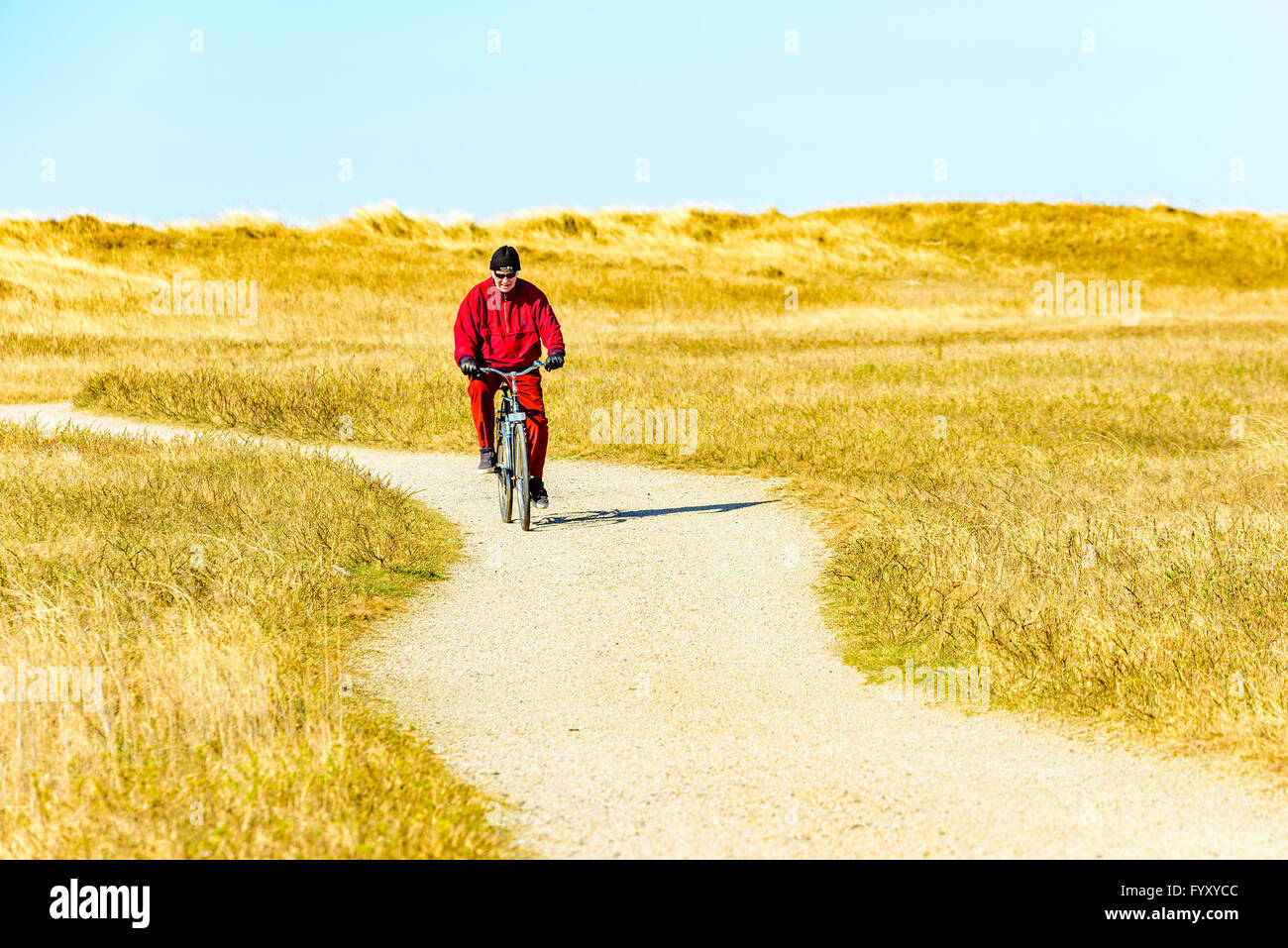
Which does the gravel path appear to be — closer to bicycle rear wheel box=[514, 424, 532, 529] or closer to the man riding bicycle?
bicycle rear wheel box=[514, 424, 532, 529]

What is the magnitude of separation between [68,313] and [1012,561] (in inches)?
1268

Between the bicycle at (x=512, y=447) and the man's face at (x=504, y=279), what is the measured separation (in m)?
0.74

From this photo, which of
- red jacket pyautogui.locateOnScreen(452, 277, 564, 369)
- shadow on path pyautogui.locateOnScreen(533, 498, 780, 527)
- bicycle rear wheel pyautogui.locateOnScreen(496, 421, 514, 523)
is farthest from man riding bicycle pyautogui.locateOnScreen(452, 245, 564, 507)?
shadow on path pyautogui.locateOnScreen(533, 498, 780, 527)

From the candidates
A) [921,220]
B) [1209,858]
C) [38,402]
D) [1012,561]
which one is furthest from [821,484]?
[921,220]

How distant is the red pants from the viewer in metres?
10.7

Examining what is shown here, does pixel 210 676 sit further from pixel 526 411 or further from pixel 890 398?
pixel 890 398

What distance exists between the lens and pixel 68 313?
3391 cm

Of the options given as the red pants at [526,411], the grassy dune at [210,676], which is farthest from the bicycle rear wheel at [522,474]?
the grassy dune at [210,676]

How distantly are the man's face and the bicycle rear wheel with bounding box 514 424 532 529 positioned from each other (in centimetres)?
123

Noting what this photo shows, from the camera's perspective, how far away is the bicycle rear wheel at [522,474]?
10539 mm

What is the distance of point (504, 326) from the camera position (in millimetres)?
10656
